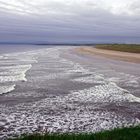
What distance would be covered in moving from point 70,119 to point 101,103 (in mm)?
3004

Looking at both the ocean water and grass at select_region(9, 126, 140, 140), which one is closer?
grass at select_region(9, 126, 140, 140)

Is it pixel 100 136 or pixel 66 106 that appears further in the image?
pixel 66 106

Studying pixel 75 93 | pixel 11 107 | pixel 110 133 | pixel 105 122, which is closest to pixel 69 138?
pixel 110 133

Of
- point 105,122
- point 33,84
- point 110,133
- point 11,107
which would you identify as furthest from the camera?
point 33,84

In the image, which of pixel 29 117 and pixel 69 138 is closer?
pixel 69 138

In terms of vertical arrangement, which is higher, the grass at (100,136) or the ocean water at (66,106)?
the grass at (100,136)

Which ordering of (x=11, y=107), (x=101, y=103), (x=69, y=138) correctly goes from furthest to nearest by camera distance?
(x=101, y=103), (x=11, y=107), (x=69, y=138)

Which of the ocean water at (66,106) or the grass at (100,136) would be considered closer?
the grass at (100,136)

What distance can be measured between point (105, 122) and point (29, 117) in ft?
7.96

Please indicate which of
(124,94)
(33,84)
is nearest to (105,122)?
(124,94)

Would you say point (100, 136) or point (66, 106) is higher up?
point (100, 136)

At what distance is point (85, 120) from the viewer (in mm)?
10750

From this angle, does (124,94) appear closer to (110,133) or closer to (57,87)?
(57,87)

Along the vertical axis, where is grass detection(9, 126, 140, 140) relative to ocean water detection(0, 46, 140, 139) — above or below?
above
